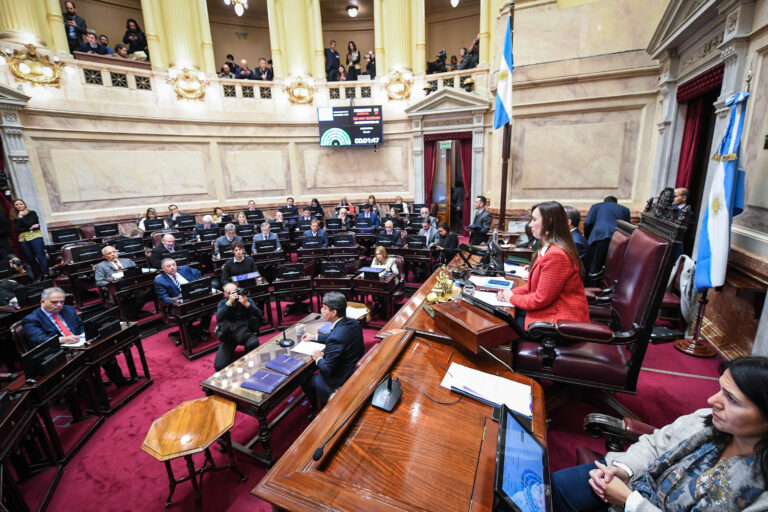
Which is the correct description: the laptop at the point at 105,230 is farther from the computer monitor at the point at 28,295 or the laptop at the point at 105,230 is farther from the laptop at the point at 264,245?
the laptop at the point at 264,245

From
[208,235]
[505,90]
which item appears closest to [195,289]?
[208,235]

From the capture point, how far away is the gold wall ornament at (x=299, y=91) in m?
10.7

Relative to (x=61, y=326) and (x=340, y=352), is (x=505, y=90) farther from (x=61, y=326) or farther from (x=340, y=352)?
(x=61, y=326)

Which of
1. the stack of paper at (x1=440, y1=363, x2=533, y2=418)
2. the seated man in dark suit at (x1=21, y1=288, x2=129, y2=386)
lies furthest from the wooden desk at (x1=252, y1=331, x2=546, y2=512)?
the seated man in dark suit at (x1=21, y1=288, x2=129, y2=386)

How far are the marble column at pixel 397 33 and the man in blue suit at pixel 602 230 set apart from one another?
312 inches

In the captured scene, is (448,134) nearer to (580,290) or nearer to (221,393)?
(580,290)

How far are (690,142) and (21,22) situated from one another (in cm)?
1346

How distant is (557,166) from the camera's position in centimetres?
686

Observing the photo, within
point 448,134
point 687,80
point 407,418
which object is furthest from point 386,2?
point 407,418

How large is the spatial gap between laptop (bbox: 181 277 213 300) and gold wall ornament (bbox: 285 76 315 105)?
8.20 meters

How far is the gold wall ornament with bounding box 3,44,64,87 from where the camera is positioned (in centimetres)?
753

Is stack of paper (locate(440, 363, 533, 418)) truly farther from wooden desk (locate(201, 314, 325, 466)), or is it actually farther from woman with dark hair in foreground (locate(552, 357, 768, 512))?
wooden desk (locate(201, 314, 325, 466))

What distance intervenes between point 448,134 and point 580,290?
893cm

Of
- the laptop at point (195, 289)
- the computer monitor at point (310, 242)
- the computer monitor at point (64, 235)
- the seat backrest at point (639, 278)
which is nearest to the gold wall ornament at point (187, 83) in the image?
the computer monitor at point (64, 235)
